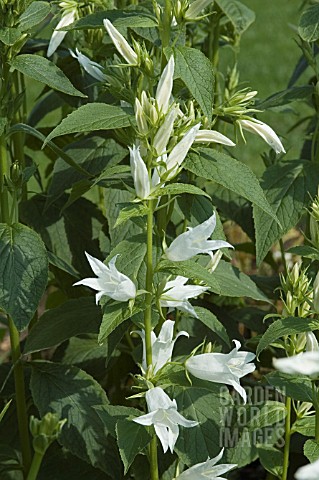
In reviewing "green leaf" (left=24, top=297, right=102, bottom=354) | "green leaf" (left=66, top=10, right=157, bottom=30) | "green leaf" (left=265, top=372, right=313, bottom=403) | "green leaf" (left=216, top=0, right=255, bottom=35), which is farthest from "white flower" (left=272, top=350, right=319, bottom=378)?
"green leaf" (left=216, top=0, right=255, bottom=35)

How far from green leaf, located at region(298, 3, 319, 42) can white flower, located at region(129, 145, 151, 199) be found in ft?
2.44

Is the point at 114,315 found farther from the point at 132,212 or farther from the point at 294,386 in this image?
the point at 294,386

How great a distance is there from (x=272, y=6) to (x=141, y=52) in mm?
8882

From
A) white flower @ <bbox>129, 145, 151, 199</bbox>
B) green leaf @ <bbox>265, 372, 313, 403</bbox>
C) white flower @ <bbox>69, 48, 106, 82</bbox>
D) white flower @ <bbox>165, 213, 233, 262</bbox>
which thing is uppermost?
white flower @ <bbox>69, 48, 106, 82</bbox>

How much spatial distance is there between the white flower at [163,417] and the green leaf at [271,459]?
0.46 m

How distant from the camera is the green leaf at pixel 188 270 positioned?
61.7 inches

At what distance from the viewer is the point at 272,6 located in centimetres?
1020

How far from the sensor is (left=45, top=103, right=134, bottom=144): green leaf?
169 cm

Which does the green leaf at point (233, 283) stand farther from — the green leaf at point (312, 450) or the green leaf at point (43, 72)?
the green leaf at point (43, 72)

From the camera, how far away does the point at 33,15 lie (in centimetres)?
202

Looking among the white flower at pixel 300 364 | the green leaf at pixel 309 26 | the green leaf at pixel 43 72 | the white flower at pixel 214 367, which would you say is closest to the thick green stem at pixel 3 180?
the green leaf at pixel 43 72

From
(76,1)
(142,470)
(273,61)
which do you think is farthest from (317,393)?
(273,61)

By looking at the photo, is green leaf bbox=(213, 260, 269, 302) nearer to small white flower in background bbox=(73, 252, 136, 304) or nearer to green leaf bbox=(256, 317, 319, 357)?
green leaf bbox=(256, 317, 319, 357)

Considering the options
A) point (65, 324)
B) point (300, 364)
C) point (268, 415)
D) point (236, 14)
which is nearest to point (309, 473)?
point (300, 364)
